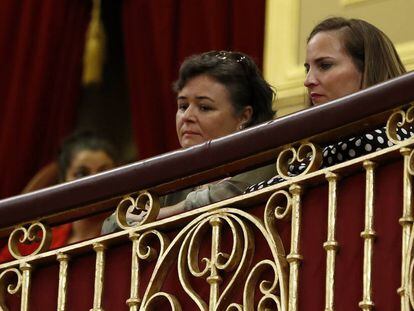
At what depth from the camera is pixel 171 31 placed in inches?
225

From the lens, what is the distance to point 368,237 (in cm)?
302

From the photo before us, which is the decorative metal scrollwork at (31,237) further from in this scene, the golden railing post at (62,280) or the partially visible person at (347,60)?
the partially visible person at (347,60)

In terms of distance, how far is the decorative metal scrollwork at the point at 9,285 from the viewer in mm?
3574

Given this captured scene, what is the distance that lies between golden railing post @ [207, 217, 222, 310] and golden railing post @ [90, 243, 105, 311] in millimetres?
316

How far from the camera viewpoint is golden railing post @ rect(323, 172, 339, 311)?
304 centimetres

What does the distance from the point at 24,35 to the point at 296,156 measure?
3158mm

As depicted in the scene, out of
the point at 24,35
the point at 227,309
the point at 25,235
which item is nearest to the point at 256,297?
the point at 227,309

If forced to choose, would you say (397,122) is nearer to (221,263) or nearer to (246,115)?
(221,263)

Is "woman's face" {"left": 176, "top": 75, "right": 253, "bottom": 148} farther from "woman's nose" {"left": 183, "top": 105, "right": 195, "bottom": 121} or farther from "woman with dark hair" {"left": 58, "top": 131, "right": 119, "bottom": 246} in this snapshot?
"woman with dark hair" {"left": 58, "top": 131, "right": 119, "bottom": 246}

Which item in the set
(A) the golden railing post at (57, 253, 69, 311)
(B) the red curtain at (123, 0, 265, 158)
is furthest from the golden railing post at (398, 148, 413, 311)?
(B) the red curtain at (123, 0, 265, 158)

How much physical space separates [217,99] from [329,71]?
442 mm

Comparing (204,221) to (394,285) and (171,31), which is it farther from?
(171,31)

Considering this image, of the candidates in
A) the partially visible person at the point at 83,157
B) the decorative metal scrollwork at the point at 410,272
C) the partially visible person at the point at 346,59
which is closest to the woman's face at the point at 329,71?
the partially visible person at the point at 346,59

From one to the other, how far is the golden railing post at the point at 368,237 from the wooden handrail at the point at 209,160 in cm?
12
